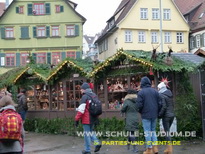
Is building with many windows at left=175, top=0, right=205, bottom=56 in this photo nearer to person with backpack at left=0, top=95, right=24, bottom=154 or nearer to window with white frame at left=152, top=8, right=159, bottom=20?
window with white frame at left=152, top=8, right=159, bottom=20

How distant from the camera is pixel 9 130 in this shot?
5.84 m

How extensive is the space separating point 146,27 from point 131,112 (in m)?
31.6

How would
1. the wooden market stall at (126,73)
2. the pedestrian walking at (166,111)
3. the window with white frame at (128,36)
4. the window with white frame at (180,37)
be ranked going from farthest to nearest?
1. the window with white frame at (180,37)
2. the window with white frame at (128,36)
3. the wooden market stall at (126,73)
4. the pedestrian walking at (166,111)

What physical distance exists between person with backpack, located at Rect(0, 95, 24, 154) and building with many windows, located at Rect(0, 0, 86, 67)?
31.7 m

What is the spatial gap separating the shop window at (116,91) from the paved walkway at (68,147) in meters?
1.65

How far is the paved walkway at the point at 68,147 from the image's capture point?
950 centimetres

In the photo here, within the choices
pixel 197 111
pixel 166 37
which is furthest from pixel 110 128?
pixel 166 37

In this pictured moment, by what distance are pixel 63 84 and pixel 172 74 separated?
453 cm

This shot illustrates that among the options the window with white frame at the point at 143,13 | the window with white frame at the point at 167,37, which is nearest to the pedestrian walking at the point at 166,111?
the window with white frame at the point at 143,13

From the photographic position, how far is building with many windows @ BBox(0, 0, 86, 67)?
124 ft

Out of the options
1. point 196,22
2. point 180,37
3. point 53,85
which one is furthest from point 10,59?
point 53,85

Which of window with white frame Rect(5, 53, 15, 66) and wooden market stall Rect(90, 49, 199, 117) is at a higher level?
window with white frame Rect(5, 53, 15, 66)

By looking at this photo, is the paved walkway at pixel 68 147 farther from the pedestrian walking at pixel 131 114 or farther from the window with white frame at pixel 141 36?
the window with white frame at pixel 141 36

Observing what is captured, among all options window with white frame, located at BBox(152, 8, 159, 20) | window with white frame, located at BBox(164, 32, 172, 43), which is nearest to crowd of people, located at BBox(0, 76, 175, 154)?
window with white frame, located at BBox(152, 8, 159, 20)
